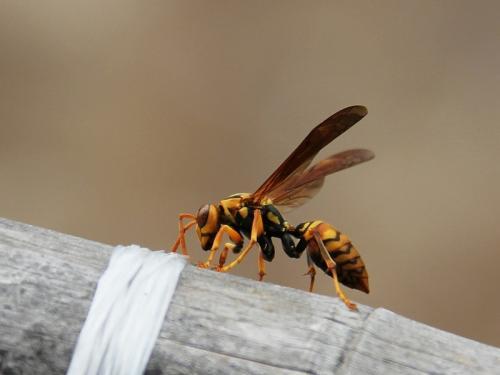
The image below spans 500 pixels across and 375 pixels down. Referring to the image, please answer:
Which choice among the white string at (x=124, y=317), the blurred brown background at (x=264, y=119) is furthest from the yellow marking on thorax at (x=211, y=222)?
the blurred brown background at (x=264, y=119)

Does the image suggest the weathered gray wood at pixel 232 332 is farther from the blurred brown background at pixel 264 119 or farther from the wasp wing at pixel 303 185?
the blurred brown background at pixel 264 119

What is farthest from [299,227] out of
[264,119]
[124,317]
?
[264,119]

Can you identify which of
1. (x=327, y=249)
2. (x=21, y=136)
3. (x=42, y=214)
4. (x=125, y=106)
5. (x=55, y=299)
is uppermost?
(x=125, y=106)

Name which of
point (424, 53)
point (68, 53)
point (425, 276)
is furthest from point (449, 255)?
point (68, 53)

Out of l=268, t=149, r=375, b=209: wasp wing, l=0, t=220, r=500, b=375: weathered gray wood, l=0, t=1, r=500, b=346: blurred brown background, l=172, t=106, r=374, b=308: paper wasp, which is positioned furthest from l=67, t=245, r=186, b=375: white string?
l=0, t=1, r=500, b=346: blurred brown background

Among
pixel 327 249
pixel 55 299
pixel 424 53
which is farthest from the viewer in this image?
pixel 424 53

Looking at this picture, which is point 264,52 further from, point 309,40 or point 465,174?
point 465,174

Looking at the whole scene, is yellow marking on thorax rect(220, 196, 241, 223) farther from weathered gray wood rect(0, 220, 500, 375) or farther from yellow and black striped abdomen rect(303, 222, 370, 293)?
weathered gray wood rect(0, 220, 500, 375)
